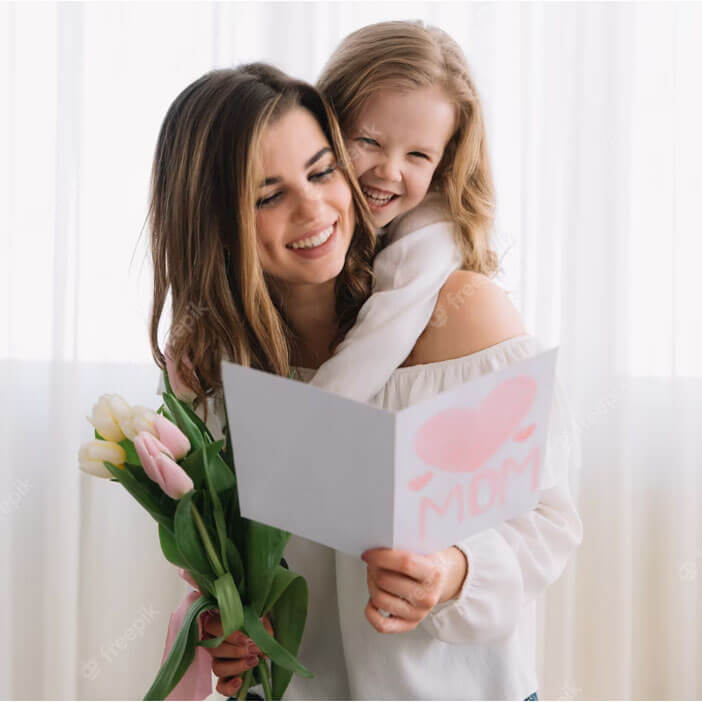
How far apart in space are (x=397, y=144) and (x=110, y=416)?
519 mm

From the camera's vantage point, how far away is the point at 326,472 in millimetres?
630

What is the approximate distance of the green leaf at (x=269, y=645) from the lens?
76 cm

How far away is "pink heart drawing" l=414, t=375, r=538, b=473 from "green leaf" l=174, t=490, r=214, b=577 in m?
0.23

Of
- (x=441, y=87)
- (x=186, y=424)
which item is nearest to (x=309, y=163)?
(x=441, y=87)

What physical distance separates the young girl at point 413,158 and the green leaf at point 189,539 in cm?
25

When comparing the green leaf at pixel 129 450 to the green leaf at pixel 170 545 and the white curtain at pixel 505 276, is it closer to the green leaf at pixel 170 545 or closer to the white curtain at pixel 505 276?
the green leaf at pixel 170 545

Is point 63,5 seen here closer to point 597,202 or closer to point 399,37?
point 399,37

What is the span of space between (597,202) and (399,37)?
3.20 feet

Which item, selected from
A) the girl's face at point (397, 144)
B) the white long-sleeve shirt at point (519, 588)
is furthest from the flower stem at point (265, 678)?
the girl's face at point (397, 144)

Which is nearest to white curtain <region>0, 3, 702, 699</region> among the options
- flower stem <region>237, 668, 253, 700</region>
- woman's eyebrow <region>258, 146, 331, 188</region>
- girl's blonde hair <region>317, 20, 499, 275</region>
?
girl's blonde hair <region>317, 20, 499, 275</region>

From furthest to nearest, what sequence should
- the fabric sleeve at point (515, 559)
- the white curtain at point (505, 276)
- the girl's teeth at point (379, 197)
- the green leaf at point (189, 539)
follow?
1. the white curtain at point (505, 276)
2. the girl's teeth at point (379, 197)
3. the fabric sleeve at point (515, 559)
4. the green leaf at point (189, 539)

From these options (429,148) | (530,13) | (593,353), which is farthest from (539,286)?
(429,148)

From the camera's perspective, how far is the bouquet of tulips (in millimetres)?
723

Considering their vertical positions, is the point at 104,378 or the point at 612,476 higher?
the point at 104,378
